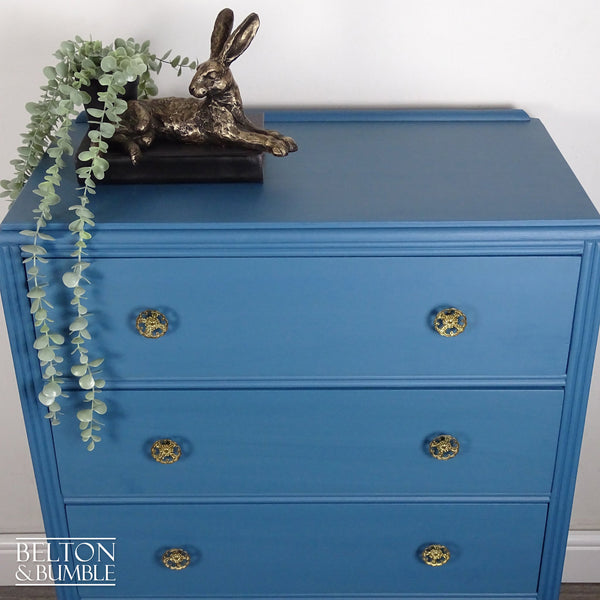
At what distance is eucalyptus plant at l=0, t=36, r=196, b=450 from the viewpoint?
4.18ft

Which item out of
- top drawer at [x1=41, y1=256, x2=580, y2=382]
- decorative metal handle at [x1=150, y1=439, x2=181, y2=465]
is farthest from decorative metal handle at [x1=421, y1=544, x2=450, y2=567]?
decorative metal handle at [x1=150, y1=439, x2=181, y2=465]

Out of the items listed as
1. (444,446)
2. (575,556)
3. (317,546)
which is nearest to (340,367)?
(444,446)

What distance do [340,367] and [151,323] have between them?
303mm

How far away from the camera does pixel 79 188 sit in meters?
1.29

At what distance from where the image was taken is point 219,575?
5.24 ft

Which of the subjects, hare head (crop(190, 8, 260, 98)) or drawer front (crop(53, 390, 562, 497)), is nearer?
hare head (crop(190, 8, 260, 98))

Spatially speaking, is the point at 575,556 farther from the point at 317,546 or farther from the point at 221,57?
the point at 221,57

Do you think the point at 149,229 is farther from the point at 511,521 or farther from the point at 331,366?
the point at 511,521

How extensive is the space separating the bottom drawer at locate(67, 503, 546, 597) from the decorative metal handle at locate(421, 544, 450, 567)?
0.01 meters

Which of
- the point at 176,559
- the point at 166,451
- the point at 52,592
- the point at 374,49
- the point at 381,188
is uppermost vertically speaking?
the point at 374,49

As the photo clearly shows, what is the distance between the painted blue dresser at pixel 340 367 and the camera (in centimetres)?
131

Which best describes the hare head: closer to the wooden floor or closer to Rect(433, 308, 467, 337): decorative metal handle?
Rect(433, 308, 467, 337): decorative metal handle

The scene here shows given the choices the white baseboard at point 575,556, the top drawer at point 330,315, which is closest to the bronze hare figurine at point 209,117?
the top drawer at point 330,315

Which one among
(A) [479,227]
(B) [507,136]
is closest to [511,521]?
(A) [479,227]
